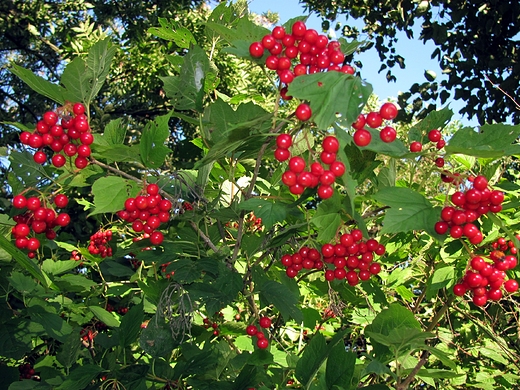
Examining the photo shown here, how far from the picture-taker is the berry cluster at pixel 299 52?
1163 mm

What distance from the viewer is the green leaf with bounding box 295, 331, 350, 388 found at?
4.04ft

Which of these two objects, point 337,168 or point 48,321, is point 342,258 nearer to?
point 337,168

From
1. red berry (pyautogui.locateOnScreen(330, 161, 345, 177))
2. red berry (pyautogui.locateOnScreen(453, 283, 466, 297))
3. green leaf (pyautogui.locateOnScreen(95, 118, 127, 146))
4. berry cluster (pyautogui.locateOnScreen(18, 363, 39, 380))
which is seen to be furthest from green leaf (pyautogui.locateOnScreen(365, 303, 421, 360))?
berry cluster (pyautogui.locateOnScreen(18, 363, 39, 380))

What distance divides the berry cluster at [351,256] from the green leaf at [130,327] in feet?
1.88

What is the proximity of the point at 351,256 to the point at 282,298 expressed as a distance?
279mm

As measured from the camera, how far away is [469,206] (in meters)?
1.29

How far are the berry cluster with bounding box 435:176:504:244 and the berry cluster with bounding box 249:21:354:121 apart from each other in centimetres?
43

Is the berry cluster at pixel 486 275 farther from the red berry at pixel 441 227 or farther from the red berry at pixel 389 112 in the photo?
the red berry at pixel 389 112

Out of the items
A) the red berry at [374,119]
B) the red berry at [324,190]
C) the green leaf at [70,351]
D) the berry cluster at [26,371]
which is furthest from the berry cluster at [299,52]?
the berry cluster at [26,371]

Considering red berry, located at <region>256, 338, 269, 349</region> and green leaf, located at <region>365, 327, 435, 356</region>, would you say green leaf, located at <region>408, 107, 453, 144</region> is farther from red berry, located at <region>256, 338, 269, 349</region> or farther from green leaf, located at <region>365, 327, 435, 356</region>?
red berry, located at <region>256, 338, 269, 349</region>

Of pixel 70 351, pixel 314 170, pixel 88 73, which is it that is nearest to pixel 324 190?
pixel 314 170

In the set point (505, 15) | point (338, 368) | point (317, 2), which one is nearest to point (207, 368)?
point (338, 368)

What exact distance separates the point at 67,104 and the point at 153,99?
541cm

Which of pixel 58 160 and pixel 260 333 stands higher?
pixel 58 160
